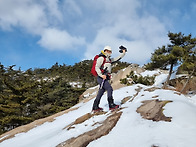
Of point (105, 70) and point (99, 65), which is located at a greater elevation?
point (99, 65)

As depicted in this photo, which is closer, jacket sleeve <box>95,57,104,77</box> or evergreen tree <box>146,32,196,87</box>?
jacket sleeve <box>95,57,104,77</box>

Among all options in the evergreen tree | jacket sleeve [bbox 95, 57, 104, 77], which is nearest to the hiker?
jacket sleeve [bbox 95, 57, 104, 77]

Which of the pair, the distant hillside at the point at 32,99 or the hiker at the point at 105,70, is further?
the distant hillside at the point at 32,99

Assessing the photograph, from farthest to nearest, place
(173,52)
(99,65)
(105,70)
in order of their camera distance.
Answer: (173,52), (105,70), (99,65)

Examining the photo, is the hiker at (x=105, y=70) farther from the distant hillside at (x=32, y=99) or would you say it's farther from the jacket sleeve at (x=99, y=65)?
the distant hillside at (x=32, y=99)

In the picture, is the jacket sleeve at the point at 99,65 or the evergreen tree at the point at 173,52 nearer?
A: the jacket sleeve at the point at 99,65

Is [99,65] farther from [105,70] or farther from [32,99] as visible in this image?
[32,99]

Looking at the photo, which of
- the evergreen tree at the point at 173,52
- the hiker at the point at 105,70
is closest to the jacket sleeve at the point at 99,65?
the hiker at the point at 105,70

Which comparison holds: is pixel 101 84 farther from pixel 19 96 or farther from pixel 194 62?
pixel 19 96

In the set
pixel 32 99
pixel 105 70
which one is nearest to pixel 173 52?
pixel 105 70

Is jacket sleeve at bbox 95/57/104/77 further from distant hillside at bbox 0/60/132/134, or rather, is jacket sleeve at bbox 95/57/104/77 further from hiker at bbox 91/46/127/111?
distant hillside at bbox 0/60/132/134

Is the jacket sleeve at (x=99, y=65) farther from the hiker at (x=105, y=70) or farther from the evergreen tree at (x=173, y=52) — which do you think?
the evergreen tree at (x=173, y=52)

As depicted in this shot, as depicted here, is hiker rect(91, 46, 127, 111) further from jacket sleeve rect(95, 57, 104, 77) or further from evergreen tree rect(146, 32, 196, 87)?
evergreen tree rect(146, 32, 196, 87)

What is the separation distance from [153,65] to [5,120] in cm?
1818
